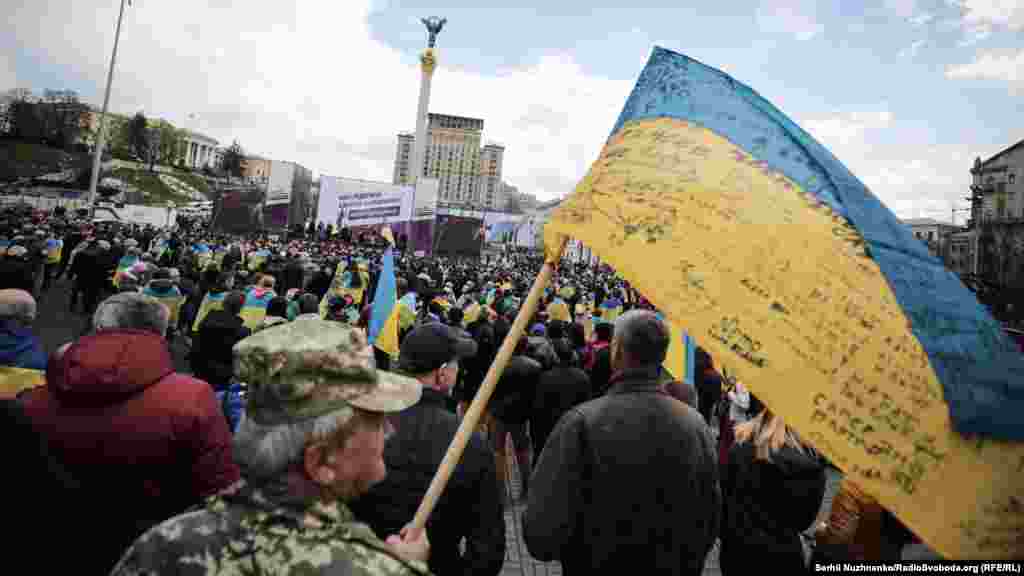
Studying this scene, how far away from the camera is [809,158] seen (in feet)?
4.82

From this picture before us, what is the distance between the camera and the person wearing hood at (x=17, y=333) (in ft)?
9.32

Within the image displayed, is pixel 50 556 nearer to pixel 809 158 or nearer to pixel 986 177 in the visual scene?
pixel 809 158

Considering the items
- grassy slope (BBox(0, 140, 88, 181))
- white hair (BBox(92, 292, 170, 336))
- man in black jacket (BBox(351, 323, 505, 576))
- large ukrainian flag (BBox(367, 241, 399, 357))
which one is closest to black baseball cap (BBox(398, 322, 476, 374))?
man in black jacket (BBox(351, 323, 505, 576))

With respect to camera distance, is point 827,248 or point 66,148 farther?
point 66,148

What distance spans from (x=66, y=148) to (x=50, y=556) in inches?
3592

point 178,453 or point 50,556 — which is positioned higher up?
point 178,453

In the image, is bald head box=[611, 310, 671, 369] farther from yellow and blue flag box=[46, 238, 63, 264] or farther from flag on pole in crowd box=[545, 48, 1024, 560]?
yellow and blue flag box=[46, 238, 63, 264]

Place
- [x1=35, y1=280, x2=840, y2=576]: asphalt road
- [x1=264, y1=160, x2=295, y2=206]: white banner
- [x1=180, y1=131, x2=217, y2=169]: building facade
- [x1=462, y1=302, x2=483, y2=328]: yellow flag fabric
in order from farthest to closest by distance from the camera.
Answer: [x1=180, y1=131, x2=217, y2=169]: building facade
[x1=264, y1=160, x2=295, y2=206]: white banner
[x1=462, y1=302, x2=483, y2=328]: yellow flag fabric
[x1=35, y1=280, x2=840, y2=576]: asphalt road

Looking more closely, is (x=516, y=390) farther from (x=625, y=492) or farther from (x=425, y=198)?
(x=425, y=198)

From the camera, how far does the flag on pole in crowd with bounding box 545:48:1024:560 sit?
1107 mm

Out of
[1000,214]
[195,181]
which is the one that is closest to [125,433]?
[1000,214]

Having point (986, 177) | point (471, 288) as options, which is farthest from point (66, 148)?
point (986, 177)

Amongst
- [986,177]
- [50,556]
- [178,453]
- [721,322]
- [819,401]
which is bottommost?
[50,556]

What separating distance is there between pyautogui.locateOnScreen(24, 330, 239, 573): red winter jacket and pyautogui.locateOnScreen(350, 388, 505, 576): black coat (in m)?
0.68
